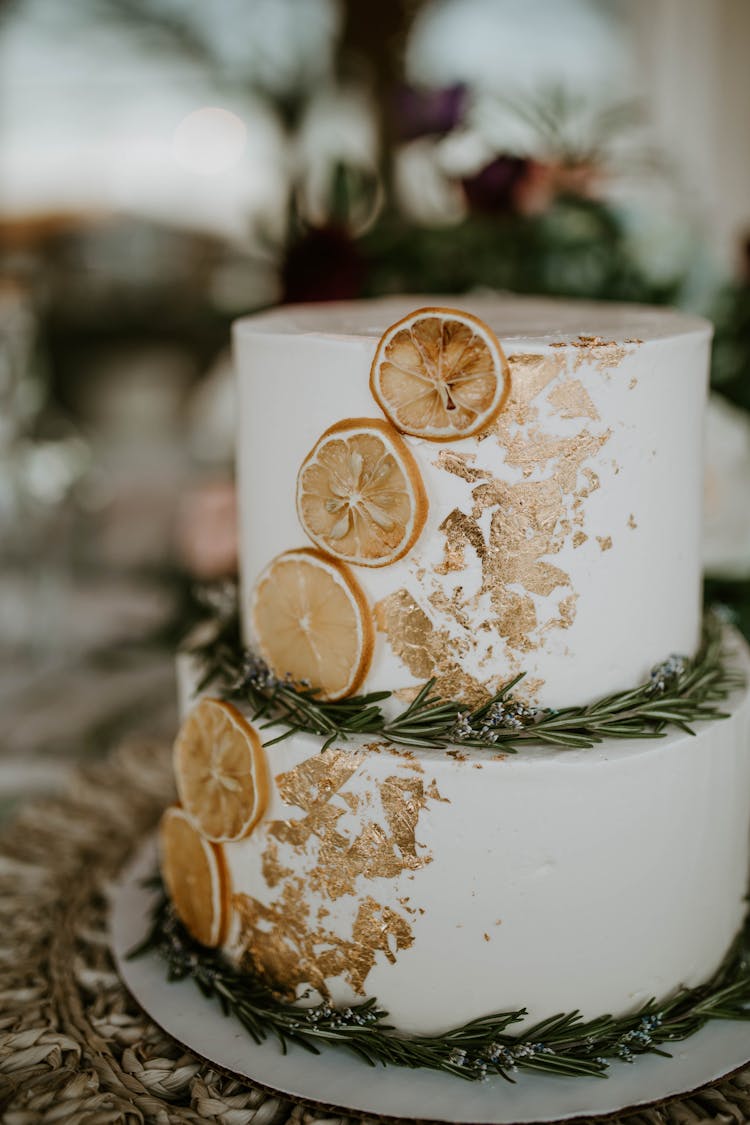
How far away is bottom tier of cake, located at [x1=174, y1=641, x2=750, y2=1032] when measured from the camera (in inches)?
36.2

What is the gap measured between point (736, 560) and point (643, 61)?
2711 millimetres

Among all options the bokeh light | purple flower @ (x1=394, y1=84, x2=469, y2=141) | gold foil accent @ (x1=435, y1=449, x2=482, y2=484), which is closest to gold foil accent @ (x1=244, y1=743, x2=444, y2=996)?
gold foil accent @ (x1=435, y1=449, x2=482, y2=484)

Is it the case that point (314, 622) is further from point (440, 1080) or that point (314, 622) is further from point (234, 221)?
point (234, 221)

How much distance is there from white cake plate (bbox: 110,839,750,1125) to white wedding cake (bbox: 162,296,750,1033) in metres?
0.06

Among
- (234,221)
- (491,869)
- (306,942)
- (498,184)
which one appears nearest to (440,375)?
(491,869)

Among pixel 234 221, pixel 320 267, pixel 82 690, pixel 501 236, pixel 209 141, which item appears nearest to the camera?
pixel 320 267

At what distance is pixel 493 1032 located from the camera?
0.94m

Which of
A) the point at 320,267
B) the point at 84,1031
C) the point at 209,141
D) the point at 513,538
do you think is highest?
the point at 209,141

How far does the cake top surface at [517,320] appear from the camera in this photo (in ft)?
3.13

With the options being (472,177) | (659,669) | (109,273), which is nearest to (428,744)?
(659,669)

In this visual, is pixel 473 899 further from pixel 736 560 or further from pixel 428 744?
pixel 736 560

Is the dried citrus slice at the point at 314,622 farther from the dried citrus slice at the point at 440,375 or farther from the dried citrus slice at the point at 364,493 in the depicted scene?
the dried citrus slice at the point at 440,375

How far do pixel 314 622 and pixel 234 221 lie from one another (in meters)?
4.65

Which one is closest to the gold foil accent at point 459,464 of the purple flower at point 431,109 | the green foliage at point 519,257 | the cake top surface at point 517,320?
the cake top surface at point 517,320
